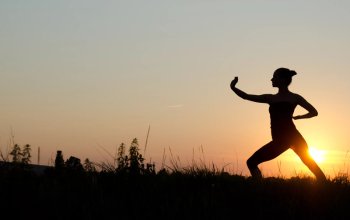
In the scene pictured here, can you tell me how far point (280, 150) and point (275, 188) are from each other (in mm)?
1053

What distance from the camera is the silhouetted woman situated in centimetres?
1018

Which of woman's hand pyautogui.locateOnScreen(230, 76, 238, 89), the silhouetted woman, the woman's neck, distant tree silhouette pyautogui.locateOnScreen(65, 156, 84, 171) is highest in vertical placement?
woman's hand pyautogui.locateOnScreen(230, 76, 238, 89)

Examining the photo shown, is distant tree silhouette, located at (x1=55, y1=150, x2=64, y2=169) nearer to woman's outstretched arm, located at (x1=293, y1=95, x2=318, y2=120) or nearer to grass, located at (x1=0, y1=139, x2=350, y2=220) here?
grass, located at (x1=0, y1=139, x2=350, y2=220)

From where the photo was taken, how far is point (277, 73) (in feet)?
34.0

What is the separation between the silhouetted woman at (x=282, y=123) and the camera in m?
10.2

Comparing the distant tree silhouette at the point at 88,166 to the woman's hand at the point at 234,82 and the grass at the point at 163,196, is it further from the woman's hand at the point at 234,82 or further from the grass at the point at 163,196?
the woman's hand at the point at 234,82

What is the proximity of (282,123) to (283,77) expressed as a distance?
0.81 metres

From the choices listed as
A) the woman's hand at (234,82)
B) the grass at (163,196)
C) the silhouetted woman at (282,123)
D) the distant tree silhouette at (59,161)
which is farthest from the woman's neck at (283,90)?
the distant tree silhouette at (59,161)

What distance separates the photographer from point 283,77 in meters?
10.3

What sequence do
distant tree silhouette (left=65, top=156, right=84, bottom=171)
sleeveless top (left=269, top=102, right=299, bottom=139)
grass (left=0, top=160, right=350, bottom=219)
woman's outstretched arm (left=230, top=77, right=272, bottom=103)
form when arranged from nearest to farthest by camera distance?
1. grass (left=0, top=160, right=350, bottom=219)
2. distant tree silhouette (left=65, top=156, right=84, bottom=171)
3. sleeveless top (left=269, top=102, right=299, bottom=139)
4. woman's outstretched arm (left=230, top=77, right=272, bottom=103)

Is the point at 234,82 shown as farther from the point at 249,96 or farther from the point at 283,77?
the point at 283,77

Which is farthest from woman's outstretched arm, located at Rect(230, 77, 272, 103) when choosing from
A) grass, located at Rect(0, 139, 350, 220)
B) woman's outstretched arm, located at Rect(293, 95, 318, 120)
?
grass, located at Rect(0, 139, 350, 220)

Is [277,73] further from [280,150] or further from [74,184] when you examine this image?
[74,184]

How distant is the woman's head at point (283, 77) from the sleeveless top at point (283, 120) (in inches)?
14.6
